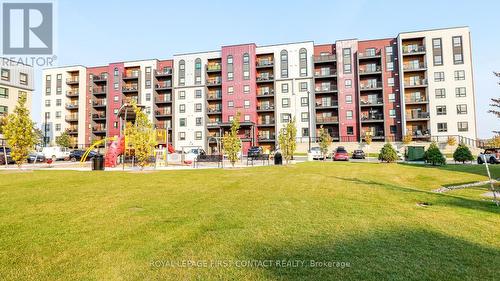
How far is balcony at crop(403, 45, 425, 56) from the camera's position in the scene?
49.4m

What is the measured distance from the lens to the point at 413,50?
5003cm

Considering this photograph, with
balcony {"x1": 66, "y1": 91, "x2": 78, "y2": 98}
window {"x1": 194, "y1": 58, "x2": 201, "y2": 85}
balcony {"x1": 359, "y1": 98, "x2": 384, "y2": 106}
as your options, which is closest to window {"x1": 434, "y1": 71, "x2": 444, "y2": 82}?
balcony {"x1": 359, "y1": 98, "x2": 384, "y2": 106}

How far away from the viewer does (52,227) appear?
6.17m

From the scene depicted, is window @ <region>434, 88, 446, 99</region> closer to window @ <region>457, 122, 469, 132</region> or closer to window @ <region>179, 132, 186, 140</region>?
window @ <region>457, 122, 469, 132</region>

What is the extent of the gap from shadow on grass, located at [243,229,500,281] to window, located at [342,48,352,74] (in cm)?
5131

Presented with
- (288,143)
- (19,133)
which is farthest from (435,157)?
(19,133)

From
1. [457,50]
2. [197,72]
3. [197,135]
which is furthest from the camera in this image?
[197,72]

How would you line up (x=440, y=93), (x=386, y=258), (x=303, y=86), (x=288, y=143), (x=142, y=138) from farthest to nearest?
(x=303, y=86)
(x=440, y=93)
(x=288, y=143)
(x=142, y=138)
(x=386, y=258)

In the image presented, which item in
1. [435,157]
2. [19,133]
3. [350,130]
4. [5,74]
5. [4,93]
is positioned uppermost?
[5,74]

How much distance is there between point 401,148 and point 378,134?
4.93 m

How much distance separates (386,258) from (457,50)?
57.0 m

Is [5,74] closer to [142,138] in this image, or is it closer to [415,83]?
[142,138]

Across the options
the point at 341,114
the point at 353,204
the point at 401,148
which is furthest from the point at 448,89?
the point at 353,204

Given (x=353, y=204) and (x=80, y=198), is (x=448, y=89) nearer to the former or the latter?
(x=353, y=204)
